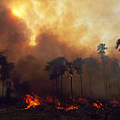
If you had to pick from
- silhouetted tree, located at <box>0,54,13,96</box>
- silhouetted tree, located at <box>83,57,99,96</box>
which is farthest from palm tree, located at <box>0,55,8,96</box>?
silhouetted tree, located at <box>83,57,99,96</box>

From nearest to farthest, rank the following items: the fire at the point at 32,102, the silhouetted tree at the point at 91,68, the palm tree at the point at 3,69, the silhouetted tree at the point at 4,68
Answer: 1. the fire at the point at 32,102
2. the palm tree at the point at 3,69
3. the silhouetted tree at the point at 4,68
4. the silhouetted tree at the point at 91,68

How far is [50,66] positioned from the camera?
211 feet

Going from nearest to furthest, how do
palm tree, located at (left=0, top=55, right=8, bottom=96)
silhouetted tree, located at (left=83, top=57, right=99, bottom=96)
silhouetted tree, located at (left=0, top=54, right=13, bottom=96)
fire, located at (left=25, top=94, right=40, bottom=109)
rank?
fire, located at (left=25, top=94, right=40, bottom=109)
palm tree, located at (left=0, top=55, right=8, bottom=96)
silhouetted tree, located at (left=0, top=54, right=13, bottom=96)
silhouetted tree, located at (left=83, top=57, right=99, bottom=96)

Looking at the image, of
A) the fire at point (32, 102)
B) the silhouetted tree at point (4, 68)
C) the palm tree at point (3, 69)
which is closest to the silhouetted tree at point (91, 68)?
the fire at point (32, 102)

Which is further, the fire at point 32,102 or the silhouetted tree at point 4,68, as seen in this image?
the silhouetted tree at point 4,68

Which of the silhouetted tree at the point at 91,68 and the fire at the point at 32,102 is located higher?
the silhouetted tree at the point at 91,68

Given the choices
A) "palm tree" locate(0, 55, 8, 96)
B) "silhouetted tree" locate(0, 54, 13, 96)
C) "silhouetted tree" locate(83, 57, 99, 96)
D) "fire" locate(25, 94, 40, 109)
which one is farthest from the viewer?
"silhouetted tree" locate(83, 57, 99, 96)

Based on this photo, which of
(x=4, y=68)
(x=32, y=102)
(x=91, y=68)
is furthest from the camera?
(x=91, y=68)

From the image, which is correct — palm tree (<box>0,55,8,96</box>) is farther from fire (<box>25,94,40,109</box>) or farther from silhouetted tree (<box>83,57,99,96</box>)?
silhouetted tree (<box>83,57,99,96</box>)

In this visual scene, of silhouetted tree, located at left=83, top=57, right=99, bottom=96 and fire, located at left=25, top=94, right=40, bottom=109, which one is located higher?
silhouetted tree, located at left=83, top=57, right=99, bottom=96

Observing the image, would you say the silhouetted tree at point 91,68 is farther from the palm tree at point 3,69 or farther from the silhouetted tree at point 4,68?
the palm tree at point 3,69

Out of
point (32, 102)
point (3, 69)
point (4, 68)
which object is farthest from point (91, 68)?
point (3, 69)

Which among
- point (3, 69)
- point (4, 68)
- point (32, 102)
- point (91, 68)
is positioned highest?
point (91, 68)

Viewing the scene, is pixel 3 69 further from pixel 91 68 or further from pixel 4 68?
pixel 91 68
